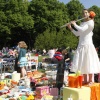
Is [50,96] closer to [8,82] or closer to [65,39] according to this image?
[8,82]

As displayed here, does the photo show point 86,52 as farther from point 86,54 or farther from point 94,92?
point 94,92

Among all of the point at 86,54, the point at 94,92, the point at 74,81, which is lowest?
the point at 94,92

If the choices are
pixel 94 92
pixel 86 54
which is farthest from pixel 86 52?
pixel 94 92

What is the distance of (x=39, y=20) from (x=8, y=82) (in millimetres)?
39653

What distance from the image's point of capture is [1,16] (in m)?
43.7

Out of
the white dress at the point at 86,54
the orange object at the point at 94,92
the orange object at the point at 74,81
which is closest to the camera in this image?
the orange object at the point at 74,81

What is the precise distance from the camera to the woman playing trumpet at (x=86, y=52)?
611cm

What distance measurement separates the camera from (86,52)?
617 cm

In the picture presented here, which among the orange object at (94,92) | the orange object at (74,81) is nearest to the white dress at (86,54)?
the orange object at (94,92)

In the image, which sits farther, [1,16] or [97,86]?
[1,16]

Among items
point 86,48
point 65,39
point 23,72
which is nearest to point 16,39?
point 65,39

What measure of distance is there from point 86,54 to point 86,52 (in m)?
0.04

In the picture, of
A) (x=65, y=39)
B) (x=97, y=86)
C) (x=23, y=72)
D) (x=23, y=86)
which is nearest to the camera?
(x=97, y=86)

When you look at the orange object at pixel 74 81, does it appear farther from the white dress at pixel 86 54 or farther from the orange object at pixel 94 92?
the white dress at pixel 86 54
